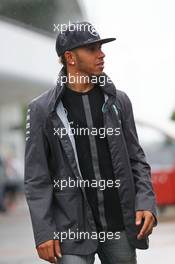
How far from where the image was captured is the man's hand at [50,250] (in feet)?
12.5

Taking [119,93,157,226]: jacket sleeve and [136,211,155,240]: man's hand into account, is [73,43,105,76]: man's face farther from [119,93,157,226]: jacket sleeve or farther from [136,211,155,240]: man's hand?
[136,211,155,240]: man's hand

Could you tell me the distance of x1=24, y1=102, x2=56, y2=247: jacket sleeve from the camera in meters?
3.84

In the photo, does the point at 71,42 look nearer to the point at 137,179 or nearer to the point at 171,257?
the point at 137,179

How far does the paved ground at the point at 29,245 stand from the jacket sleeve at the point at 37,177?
10.9ft

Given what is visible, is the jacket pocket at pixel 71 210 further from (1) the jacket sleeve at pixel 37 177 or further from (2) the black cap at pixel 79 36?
(2) the black cap at pixel 79 36

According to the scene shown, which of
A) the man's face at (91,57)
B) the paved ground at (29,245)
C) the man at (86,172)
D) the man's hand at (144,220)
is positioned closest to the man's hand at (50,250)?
the man at (86,172)

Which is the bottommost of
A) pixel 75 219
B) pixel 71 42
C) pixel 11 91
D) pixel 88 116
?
pixel 75 219

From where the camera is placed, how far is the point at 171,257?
8.85 metres

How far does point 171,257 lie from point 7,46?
647 inches

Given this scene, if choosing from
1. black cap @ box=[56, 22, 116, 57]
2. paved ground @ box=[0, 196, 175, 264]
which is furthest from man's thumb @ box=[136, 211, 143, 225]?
paved ground @ box=[0, 196, 175, 264]

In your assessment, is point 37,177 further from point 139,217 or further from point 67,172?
point 139,217

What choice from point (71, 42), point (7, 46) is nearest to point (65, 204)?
point (71, 42)

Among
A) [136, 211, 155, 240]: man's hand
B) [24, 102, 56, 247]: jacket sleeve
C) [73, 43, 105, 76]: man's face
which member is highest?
[73, 43, 105, 76]: man's face

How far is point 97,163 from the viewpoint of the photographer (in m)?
3.85
